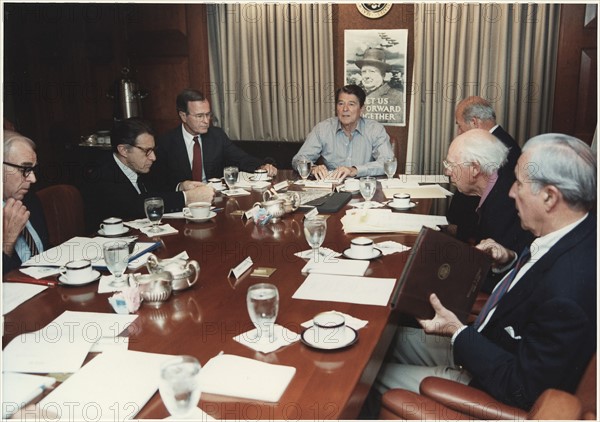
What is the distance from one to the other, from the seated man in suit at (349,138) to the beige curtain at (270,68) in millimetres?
869

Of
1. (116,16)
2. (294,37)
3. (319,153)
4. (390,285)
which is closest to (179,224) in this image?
(390,285)

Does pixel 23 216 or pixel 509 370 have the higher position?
pixel 23 216

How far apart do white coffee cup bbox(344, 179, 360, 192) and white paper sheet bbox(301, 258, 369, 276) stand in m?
1.24

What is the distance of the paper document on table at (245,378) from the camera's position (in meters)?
1.07

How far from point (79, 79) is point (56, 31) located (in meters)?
0.48

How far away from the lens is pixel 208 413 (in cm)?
102

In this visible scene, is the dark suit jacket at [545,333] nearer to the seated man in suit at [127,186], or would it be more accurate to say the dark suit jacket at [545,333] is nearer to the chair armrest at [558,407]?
the chair armrest at [558,407]

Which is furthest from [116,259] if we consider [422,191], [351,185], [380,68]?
[380,68]

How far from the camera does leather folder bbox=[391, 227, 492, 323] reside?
4.79 feet

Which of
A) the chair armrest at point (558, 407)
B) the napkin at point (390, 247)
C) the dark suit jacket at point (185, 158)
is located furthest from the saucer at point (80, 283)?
the dark suit jacket at point (185, 158)

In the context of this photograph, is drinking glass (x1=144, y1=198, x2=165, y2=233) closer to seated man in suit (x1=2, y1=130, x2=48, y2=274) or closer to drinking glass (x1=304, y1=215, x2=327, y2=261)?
seated man in suit (x1=2, y1=130, x2=48, y2=274)

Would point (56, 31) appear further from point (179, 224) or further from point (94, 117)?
point (179, 224)

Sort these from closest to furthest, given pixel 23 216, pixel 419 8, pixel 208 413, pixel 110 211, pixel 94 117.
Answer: pixel 208 413 < pixel 23 216 < pixel 110 211 < pixel 419 8 < pixel 94 117

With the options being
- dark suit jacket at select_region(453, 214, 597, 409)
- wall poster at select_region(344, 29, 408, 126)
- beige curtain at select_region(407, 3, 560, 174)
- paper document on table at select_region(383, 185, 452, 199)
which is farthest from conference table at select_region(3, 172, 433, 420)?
wall poster at select_region(344, 29, 408, 126)
